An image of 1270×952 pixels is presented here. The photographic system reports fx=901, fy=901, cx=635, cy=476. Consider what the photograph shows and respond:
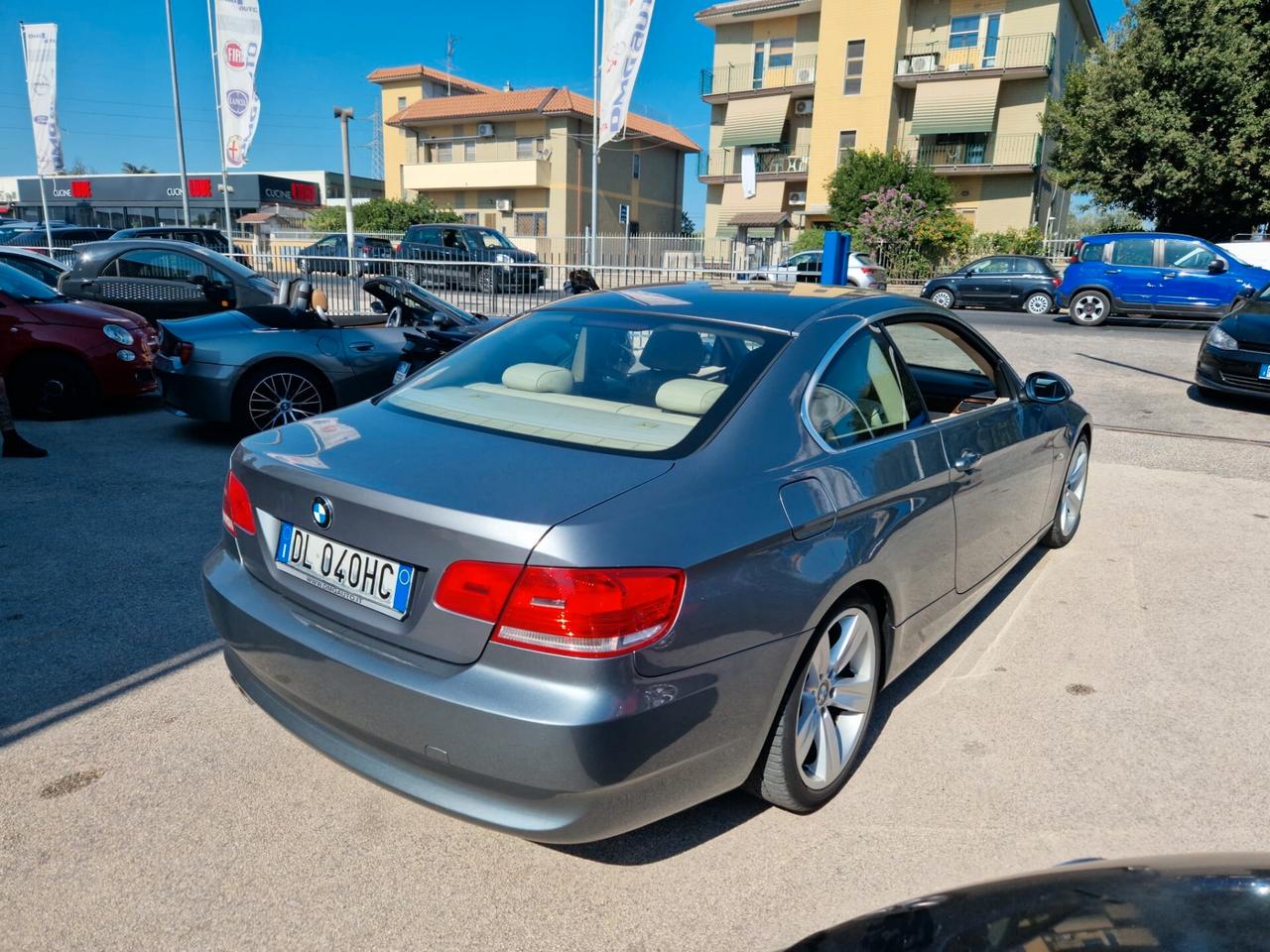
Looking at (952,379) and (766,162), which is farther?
(766,162)

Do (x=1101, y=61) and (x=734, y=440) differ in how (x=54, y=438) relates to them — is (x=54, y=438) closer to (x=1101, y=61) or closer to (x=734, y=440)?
(x=734, y=440)

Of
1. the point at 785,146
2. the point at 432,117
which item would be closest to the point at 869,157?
the point at 785,146

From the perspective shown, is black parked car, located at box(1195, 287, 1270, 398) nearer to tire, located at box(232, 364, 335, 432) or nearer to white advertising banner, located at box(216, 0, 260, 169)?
tire, located at box(232, 364, 335, 432)

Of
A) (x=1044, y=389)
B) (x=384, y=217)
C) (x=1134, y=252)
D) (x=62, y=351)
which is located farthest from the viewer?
(x=384, y=217)

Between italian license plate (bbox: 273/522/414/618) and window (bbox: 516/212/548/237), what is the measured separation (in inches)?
1964

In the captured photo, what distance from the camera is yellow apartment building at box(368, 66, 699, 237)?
5053cm

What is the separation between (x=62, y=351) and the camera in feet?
25.6

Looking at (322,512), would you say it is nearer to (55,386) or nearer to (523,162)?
(55,386)

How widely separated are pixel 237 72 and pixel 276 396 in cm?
1631

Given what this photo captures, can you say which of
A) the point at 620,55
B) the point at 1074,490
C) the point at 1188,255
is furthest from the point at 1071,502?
the point at 620,55

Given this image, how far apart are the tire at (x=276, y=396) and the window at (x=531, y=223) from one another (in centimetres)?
4499

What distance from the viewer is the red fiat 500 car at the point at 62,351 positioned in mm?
7668

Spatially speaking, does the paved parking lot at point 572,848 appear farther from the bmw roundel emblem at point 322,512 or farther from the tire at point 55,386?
the tire at point 55,386

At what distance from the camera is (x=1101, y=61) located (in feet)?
91.5
